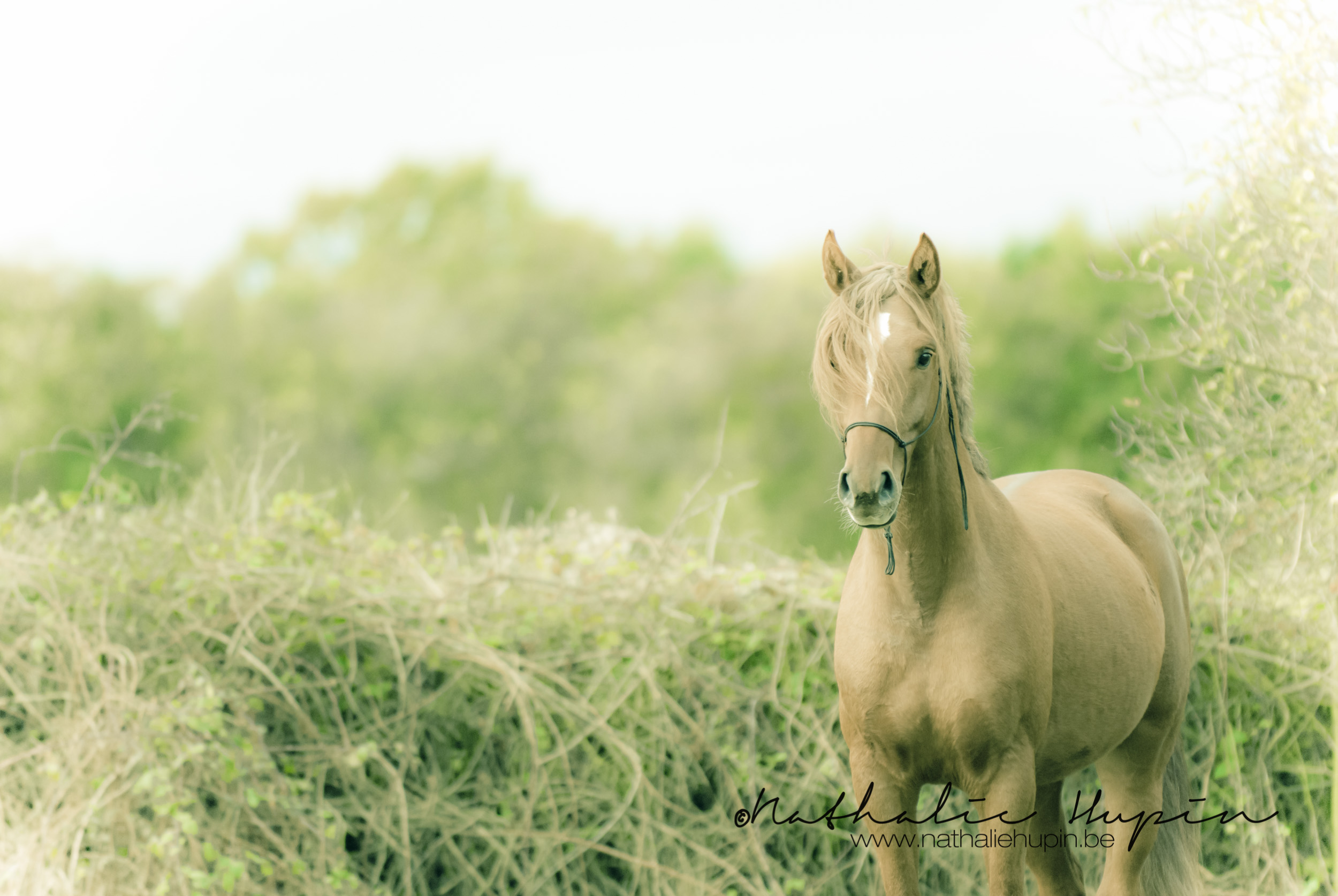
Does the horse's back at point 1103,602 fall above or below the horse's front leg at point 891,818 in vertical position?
above

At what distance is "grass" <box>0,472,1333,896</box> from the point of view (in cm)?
416

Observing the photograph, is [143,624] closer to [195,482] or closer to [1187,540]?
[195,482]

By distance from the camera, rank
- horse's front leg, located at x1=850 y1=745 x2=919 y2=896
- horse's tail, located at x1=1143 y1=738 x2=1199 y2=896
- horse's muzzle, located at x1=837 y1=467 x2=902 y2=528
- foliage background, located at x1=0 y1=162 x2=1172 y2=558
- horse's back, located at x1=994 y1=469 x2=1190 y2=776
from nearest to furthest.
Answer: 1. horse's muzzle, located at x1=837 y1=467 x2=902 y2=528
2. horse's front leg, located at x1=850 y1=745 x2=919 y2=896
3. horse's back, located at x1=994 y1=469 x2=1190 y2=776
4. horse's tail, located at x1=1143 y1=738 x2=1199 y2=896
5. foliage background, located at x1=0 y1=162 x2=1172 y2=558

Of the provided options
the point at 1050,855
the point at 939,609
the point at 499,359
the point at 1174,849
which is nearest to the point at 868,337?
the point at 939,609

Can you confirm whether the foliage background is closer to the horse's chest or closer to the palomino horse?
the palomino horse

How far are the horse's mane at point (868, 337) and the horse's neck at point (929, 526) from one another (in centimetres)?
18

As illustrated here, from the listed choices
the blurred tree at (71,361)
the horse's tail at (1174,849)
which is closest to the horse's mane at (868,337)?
the horse's tail at (1174,849)

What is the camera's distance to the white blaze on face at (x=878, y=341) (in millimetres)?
2479

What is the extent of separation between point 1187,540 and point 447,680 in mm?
3298

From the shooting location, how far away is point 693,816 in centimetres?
437

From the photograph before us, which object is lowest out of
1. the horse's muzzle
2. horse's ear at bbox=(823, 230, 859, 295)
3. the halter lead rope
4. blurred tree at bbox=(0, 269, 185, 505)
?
the horse's muzzle

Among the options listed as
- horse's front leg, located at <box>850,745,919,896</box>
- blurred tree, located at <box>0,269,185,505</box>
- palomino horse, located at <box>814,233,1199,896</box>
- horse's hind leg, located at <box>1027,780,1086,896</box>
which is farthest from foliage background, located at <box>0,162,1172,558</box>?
horse's front leg, located at <box>850,745,919,896</box>

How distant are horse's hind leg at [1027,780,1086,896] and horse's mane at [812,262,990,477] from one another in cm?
153

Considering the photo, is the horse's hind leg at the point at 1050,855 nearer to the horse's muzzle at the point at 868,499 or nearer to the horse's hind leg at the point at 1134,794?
the horse's hind leg at the point at 1134,794
